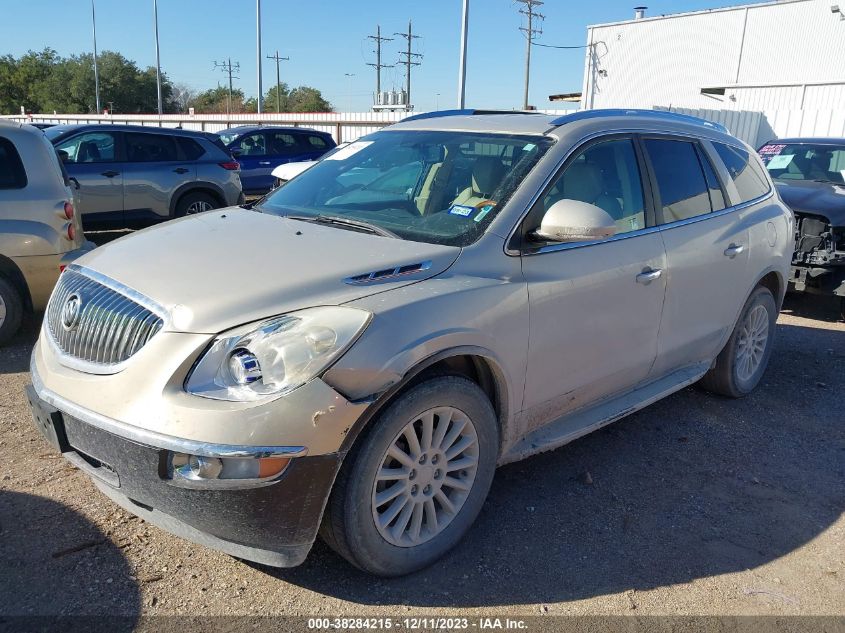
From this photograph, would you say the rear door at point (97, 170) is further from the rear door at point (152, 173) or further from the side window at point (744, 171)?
the side window at point (744, 171)

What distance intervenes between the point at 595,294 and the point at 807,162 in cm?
729

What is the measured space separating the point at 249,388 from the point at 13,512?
5.30 ft

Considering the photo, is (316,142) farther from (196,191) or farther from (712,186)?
(712,186)

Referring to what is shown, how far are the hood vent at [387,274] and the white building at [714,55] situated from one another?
93.3 ft

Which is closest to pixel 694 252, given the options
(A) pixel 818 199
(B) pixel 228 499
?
(B) pixel 228 499

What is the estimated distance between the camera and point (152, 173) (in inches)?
400

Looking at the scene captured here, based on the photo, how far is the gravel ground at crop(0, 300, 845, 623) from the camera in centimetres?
275

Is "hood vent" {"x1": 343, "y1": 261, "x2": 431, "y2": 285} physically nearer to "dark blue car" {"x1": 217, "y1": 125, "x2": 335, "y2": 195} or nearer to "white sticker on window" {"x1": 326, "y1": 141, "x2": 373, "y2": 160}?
"white sticker on window" {"x1": 326, "y1": 141, "x2": 373, "y2": 160}

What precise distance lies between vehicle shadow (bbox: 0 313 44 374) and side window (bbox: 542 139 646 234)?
4062 millimetres

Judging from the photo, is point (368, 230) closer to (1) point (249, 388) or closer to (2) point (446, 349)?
(2) point (446, 349)

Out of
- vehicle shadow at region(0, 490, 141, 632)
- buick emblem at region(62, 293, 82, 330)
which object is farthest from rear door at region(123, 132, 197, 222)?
buick emblem at region(62, 293, 82, 330)

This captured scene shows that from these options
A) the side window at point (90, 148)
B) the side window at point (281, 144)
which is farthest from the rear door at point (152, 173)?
the side window at point (281, 144)

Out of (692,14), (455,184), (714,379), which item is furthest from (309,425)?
(692,14)

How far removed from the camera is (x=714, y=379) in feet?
16.6
